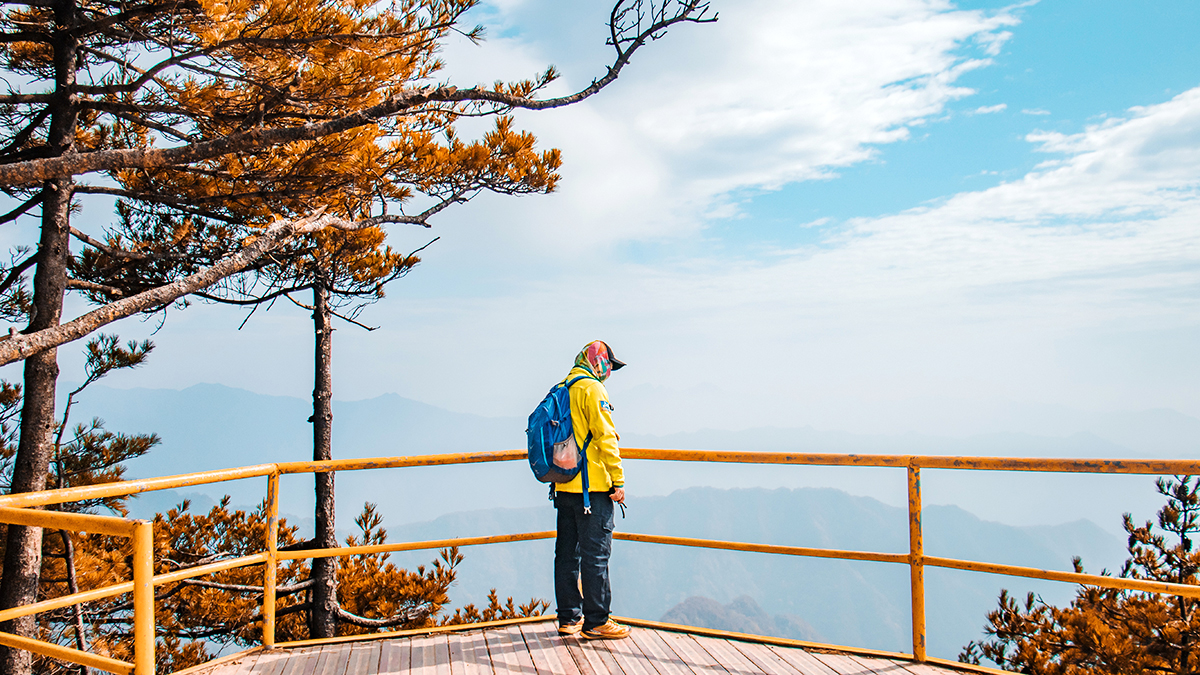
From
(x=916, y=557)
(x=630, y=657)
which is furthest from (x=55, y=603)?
(x=916, y=557)

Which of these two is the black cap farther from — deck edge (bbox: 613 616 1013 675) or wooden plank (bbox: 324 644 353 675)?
wooden plank (bbox: 324 644 353 675)

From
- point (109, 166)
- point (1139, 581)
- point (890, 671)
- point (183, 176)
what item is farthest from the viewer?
point (183, 176)

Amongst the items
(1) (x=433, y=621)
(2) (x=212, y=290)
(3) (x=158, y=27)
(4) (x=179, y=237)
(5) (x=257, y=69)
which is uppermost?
(3) (x=158, y=27)

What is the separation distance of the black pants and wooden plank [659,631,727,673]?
431 mm

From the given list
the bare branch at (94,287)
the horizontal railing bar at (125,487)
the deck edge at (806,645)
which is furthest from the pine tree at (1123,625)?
the bare branch at (94,287)

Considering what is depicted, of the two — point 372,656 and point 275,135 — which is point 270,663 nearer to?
point 372,656

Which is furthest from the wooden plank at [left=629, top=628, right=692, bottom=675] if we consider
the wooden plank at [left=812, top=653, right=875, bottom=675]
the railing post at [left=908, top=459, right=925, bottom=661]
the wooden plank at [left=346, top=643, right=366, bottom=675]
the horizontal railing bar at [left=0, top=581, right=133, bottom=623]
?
the horizontal railing bar at [left=0, top=581, right=133, bottom=623]

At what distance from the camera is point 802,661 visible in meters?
4.07

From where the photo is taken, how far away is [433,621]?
10.5m

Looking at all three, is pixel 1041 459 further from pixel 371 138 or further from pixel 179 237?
pixel 179 237

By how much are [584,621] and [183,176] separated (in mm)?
7906

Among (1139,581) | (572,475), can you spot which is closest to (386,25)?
(572,475)

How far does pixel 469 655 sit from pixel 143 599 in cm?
212

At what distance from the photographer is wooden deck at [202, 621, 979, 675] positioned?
3924 mm
